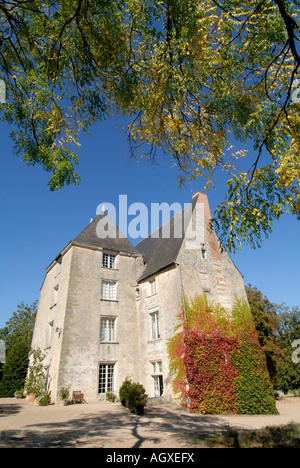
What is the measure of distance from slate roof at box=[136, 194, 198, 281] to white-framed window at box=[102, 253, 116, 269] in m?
2.21

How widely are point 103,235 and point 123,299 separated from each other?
16.4 ft

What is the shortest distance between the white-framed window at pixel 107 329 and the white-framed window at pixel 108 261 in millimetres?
3593

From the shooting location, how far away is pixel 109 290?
18703 mm

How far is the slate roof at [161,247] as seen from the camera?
1752cm

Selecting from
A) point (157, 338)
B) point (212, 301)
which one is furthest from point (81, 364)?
point (212, 301)

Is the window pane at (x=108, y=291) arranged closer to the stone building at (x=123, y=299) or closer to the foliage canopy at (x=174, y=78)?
the stone building at (x=123, y=299)

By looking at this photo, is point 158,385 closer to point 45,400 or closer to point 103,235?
point 45,400

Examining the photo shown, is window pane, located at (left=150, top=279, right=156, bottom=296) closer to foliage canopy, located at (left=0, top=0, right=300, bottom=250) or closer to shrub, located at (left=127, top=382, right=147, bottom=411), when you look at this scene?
shrub, located at (left=127, top=382, right=147, bottom=411)

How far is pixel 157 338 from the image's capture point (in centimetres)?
1631

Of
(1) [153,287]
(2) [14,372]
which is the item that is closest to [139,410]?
(1) [153,287]

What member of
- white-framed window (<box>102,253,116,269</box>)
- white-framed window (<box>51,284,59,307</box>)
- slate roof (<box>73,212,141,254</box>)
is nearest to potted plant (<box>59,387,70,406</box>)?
white-framed window (<box>51,284,59,307</box>)
